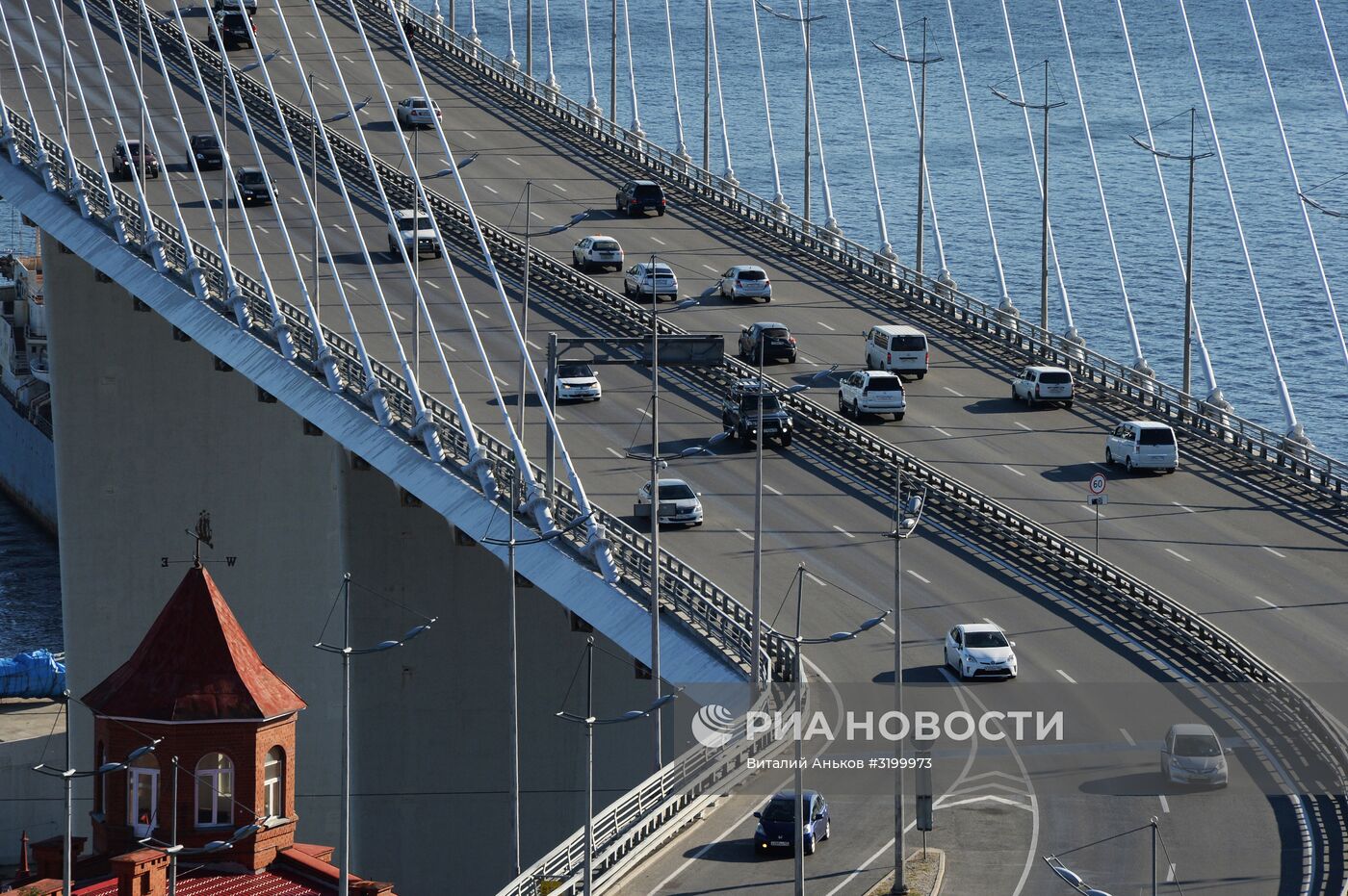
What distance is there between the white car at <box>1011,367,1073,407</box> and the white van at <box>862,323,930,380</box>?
3358 mm

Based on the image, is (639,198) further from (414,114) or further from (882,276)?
(414,114)

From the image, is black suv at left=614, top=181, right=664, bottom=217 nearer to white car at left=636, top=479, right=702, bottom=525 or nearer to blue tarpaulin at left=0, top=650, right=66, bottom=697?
blue tarpaulin at left=0, top=650, right=66, bottom=697

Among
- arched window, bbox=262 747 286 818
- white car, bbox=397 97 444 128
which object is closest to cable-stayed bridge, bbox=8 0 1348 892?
white car, bbox=397 97 444 128

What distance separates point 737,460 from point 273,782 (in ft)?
78.0

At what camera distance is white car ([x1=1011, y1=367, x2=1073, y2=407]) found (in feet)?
249

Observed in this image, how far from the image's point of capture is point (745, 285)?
281 feet

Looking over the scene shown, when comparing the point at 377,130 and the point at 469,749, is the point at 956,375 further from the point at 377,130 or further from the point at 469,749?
the point at 377,130

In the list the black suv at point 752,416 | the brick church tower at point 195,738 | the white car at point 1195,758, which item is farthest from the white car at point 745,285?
the white car at point 1195,758

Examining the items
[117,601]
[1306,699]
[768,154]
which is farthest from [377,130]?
[1306,699]

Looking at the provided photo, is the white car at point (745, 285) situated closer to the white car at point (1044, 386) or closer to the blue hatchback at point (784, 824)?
the white car at point (1044, 386)

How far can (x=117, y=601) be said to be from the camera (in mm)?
81562

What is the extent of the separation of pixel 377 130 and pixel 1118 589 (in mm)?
53180

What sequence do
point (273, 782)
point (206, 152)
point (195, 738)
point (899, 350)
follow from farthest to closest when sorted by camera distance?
point (206, 152), point (899, 350), point (273, 782), point (195, 738)

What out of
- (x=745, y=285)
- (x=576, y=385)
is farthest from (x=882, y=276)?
(x=576, y=385)
